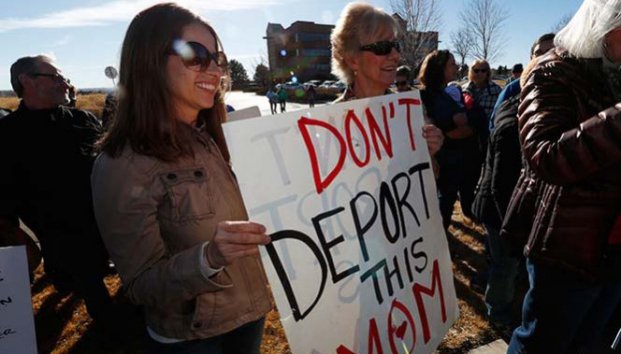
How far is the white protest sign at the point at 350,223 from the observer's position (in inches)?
40.2

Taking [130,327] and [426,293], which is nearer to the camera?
[426,293]

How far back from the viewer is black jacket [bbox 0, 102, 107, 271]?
230 centimetres

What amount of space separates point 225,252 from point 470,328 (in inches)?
88.6

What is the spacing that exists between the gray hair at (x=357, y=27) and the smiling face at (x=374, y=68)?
22 mm

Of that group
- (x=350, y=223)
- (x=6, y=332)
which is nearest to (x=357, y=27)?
(x=350, y=223)

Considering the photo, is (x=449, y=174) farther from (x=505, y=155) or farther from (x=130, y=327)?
(x=130, y=327)

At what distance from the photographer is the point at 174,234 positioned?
1.15 meters

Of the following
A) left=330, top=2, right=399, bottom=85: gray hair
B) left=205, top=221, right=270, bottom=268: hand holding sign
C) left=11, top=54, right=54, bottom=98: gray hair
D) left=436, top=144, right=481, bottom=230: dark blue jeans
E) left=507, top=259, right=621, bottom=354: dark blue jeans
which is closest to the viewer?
left=205, top=221, right=270, bottom=268: hand holding sign

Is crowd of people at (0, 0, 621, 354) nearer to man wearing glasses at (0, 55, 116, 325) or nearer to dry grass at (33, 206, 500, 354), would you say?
dry grass at (33, 206, 500, 354)

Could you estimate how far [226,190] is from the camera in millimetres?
1243

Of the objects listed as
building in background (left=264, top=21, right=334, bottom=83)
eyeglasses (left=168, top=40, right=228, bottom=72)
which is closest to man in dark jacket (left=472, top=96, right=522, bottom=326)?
eyeglasses (left=168, top=40, right=228, bottom=72)

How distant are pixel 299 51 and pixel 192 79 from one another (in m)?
55.4

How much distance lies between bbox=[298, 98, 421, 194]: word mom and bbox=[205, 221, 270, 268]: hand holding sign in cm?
25

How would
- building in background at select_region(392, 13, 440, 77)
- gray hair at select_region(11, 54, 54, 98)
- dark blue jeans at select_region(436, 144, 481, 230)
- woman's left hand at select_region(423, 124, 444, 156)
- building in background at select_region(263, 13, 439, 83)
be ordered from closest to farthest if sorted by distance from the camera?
woman's left hand at select_region(423, 124, 444, 156) → gray hair at select_region(11, 54, 54, 98) → dark blue jeans at select_region(436, 144, 481, 230) → building in background at select_region(392, 13, 440, 77) → building in background at select_region(263, 13, 439, 83)
